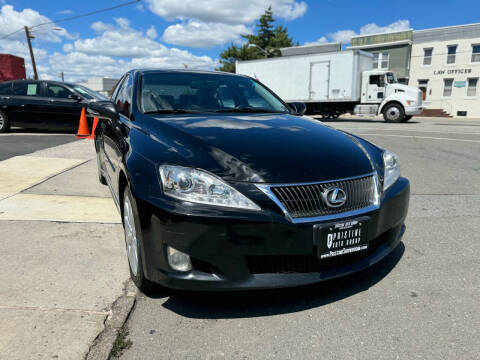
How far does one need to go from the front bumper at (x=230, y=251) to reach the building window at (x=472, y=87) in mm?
35740

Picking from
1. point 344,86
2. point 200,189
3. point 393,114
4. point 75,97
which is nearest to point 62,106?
point 75,97

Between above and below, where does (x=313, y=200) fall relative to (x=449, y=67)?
below

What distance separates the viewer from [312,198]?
2.21 m

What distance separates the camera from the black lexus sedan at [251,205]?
2.09m

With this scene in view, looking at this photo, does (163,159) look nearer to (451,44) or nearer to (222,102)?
(222,102)

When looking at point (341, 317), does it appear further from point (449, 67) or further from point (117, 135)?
point (449, 67)

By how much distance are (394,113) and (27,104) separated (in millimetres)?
16489

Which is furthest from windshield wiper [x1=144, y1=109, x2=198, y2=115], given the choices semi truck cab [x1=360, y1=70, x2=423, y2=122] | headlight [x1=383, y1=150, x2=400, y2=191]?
semi truck cab [x1=360, y1=70, x2=423, y2=122]

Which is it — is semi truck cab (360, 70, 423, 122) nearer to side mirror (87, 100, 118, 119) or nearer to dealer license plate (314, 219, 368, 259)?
side mirror (87, 100, 118, 119)

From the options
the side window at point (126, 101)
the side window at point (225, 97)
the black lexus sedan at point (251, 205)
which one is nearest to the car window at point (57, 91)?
the side window at point (126, 101)

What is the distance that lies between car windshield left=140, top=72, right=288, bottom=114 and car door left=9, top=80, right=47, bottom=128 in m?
8.35

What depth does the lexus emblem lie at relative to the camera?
2234 millimetres

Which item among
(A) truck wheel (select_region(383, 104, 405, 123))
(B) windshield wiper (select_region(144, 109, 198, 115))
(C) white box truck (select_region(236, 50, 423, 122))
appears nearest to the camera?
(B) windshield wiper (select_region(144, 109, 198, 115))

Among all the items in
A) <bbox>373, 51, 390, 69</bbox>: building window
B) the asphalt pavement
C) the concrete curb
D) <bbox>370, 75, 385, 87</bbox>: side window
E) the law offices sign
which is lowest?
the asphalt pavement
